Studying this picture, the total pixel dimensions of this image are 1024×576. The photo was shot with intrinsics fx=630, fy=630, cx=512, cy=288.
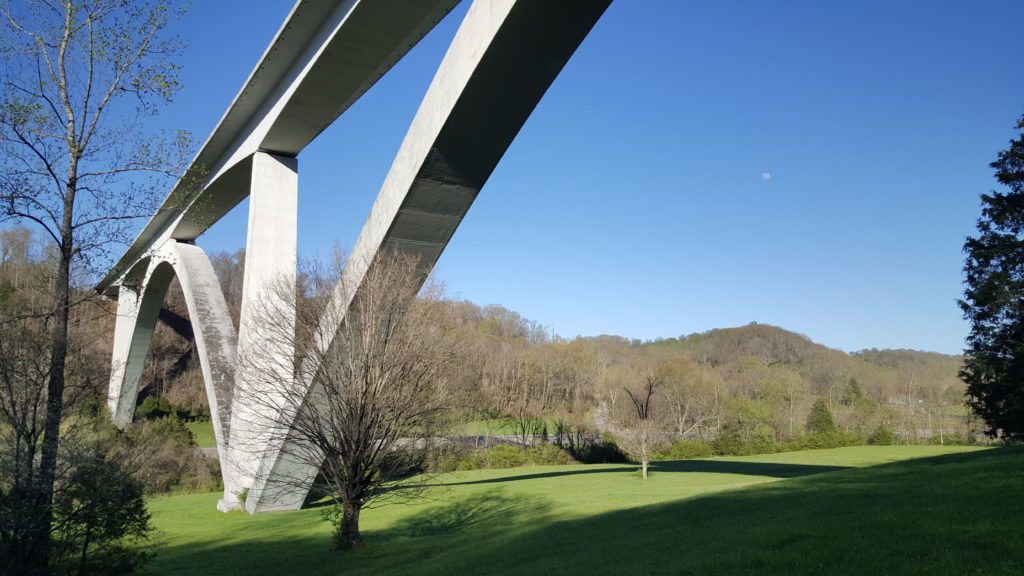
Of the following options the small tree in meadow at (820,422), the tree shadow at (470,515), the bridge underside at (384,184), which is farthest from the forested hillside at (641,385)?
the bridge underside at (384,184)

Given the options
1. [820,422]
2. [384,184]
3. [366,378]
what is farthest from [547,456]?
[384,184]

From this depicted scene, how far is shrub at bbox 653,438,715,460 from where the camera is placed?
106 ft

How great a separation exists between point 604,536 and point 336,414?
4.52m

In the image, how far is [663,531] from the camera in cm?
812

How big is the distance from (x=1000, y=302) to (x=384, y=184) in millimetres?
17777

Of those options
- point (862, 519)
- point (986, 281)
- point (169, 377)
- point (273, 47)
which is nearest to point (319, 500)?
point (273, 47)

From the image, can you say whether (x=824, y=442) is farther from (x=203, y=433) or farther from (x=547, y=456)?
(x=203, y=433)

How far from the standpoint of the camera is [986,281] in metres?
17.8

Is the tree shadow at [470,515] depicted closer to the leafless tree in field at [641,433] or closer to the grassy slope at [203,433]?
the leafless tree in field at [641,433]

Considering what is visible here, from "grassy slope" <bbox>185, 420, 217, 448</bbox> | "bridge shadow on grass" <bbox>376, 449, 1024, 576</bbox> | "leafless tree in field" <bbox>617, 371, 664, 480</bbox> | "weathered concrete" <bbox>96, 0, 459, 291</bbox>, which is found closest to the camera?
"bridge shadow on grass" <bbox>376, 449, 1024, 576</bbox>

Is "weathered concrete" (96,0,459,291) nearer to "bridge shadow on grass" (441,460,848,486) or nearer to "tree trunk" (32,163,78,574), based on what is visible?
"tree trunk" (32,163,78,574)

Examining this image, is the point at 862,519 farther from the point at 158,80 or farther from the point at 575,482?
the point at 575,482

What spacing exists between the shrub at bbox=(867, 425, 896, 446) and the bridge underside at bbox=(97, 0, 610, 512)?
3313cm

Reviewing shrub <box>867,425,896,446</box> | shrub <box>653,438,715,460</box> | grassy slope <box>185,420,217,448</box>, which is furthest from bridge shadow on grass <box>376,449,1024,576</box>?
shrub <box>867,425,896,446</box>
